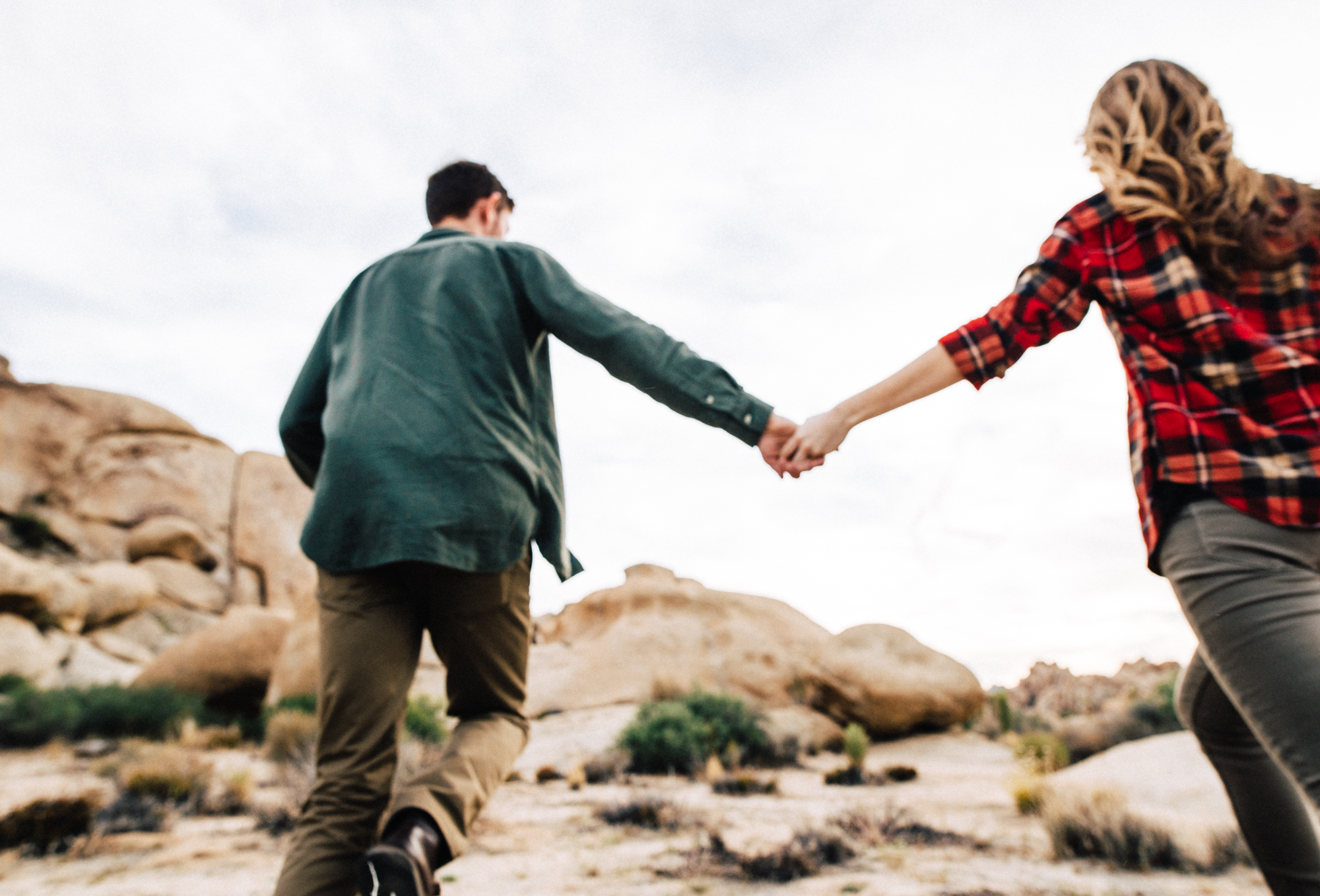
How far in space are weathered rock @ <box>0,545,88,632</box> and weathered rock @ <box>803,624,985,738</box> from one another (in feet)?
54.4

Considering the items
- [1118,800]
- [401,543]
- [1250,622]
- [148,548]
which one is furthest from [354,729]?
[148,548]

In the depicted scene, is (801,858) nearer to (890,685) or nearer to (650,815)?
(650,815)

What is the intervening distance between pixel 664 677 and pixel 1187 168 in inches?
551

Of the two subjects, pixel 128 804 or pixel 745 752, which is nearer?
pixel 128 804

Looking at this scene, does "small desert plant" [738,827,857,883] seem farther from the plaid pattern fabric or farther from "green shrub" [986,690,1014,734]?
"green shrub" [986,690,1014,734]

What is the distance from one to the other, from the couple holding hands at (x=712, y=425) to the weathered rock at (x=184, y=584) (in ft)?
95.3

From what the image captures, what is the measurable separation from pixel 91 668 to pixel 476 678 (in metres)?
19.7

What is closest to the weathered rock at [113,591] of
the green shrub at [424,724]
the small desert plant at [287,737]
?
the small desert plant at [287,737]

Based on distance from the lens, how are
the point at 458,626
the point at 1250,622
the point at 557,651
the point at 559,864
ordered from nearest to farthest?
the point at 1250,622
the point at 458,626
the point at 559,864
the point at 557,651

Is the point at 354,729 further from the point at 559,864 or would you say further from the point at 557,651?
the point at 557,651

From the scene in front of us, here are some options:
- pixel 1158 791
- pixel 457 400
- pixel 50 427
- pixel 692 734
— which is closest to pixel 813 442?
pixel 457 400

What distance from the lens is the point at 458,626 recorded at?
227cm

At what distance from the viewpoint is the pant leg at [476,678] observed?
2.10 meters

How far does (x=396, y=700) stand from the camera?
7.20 ft
